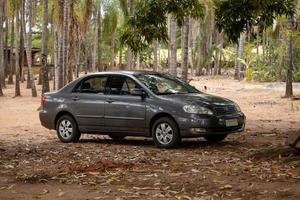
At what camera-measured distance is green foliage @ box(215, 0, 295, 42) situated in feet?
36.6

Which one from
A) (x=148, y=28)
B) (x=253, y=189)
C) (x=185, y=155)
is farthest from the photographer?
(x=148, y=28)

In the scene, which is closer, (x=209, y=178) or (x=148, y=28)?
(x=209, y=178)

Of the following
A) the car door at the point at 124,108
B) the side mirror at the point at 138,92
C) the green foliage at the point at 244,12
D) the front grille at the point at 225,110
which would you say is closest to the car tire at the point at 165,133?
the car door at the point at 124,108

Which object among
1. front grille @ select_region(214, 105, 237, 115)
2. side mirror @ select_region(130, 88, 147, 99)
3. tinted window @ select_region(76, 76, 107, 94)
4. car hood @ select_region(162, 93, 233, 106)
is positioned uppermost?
tinted window @ select_region(76, 76, 107, 94)

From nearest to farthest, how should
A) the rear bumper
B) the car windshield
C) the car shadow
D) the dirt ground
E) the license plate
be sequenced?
the dirt ground → the license plate → the car shadow → the car windshield → the rear bumper

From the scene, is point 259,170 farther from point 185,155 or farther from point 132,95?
point 132,95

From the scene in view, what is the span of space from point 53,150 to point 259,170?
14.6 ft

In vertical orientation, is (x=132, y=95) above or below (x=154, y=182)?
above

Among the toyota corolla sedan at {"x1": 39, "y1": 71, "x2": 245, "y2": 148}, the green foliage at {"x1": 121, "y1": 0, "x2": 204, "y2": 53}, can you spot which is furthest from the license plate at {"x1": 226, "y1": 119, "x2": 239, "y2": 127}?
the green foliage at {"x1": 121, "y1": 0, "x2": 204, "y2": 53}

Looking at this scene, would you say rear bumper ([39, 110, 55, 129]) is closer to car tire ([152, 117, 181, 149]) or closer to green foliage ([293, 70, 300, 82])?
car tire ([152, 117, 181, 149])

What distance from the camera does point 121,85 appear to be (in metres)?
11.5

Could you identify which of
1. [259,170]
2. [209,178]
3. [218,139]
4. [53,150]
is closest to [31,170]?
[53,150]

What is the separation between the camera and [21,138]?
1355 centimetres

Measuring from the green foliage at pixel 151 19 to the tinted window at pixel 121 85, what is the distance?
2.61ft
